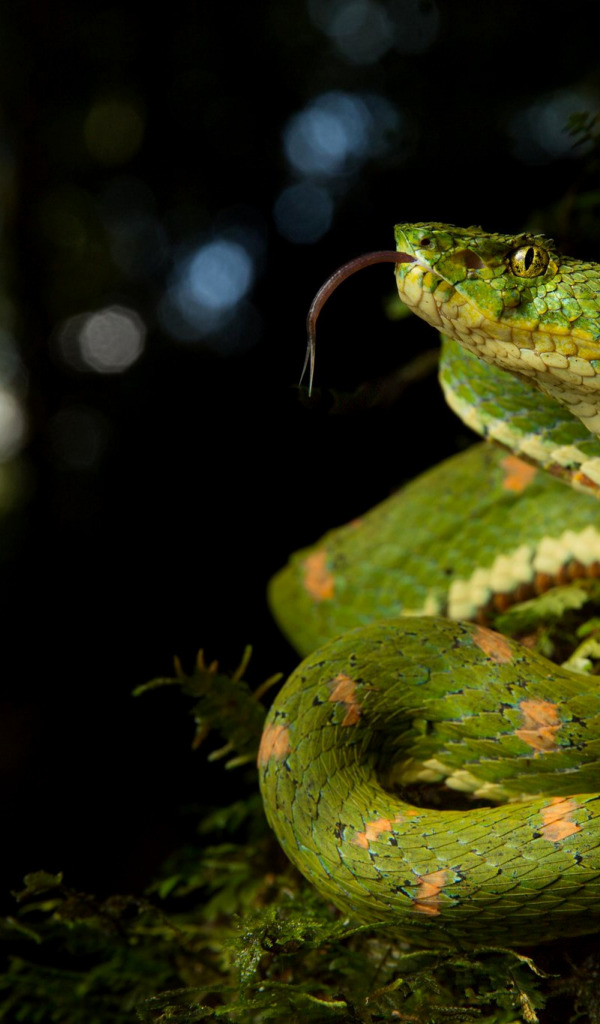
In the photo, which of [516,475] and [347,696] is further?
[516,475]

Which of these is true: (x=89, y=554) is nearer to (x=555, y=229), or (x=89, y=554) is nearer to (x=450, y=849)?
(x=555, y=229)

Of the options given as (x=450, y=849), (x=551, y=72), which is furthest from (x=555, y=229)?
(x=450, y=849)

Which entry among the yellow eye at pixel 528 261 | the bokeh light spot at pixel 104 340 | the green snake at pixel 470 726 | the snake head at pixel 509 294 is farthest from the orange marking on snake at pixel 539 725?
the bokeh light spot at pixel 104 340

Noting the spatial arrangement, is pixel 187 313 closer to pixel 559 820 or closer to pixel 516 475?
pixel 516 475

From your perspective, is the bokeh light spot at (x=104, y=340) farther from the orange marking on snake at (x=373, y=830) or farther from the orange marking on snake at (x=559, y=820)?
the orange marking on snake at (x=559, y=820)

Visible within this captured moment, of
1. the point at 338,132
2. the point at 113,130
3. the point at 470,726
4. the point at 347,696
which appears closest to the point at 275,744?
the point at 347,696

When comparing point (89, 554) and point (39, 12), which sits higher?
point (39, 12)
